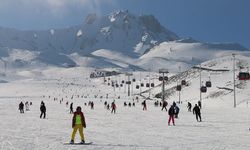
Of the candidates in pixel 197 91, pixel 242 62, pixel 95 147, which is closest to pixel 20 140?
pixel 95 147

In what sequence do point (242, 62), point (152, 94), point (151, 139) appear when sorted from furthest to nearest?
point (242, 62) → point (152, 94) → point (151, 139)

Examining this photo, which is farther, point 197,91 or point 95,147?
point 197,91

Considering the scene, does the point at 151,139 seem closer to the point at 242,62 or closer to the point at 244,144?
the point at 244,144

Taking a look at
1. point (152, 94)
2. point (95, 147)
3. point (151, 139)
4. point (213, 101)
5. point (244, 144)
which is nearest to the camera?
point (95, 147)

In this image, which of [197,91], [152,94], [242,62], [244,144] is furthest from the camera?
[242,62]

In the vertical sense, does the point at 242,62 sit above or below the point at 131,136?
above

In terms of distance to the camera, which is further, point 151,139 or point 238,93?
point 238,93

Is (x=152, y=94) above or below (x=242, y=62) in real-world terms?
below

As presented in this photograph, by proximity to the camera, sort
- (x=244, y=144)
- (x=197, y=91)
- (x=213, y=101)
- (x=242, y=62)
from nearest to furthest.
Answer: (x=244, y=144) → (x=213, y=101) → (x=197, y=91) → (x=242, y=62)

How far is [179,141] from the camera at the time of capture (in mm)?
23016

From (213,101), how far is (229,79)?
28862 millimetres

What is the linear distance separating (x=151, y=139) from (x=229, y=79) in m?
108

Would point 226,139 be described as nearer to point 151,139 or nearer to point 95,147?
point 151,139

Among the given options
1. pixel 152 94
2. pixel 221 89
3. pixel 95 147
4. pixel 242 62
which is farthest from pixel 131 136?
pixel 242 62
